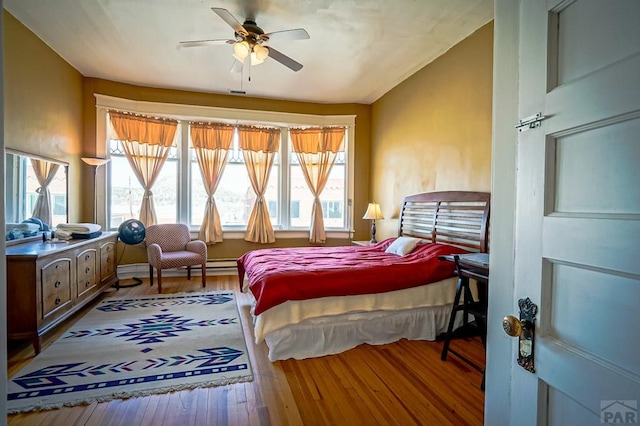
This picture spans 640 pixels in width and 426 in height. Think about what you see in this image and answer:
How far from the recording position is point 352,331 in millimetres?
2830

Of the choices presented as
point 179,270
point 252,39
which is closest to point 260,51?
point 252,39

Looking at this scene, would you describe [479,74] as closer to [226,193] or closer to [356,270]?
[356,270]

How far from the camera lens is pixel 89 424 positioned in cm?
181

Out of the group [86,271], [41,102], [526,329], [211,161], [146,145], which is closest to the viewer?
[526,329]

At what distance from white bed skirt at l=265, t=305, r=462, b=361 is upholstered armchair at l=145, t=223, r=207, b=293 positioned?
7.89 feet

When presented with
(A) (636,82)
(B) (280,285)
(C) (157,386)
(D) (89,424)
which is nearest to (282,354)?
(B) (280,285)

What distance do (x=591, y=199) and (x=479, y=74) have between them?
305 cm

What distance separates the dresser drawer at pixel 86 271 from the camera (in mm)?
3312

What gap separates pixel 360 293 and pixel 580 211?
218cm

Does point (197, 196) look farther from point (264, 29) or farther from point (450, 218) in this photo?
point (450, 218)

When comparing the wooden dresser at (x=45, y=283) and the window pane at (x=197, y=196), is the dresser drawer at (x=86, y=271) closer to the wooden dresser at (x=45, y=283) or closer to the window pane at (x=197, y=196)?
the wooden dresser at (x=45, y=283)

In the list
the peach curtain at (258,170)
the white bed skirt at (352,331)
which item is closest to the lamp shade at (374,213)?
the peach curtain at (258,170)

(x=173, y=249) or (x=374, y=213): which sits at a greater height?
(x=374, y=213)

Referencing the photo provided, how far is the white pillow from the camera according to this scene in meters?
3.61
